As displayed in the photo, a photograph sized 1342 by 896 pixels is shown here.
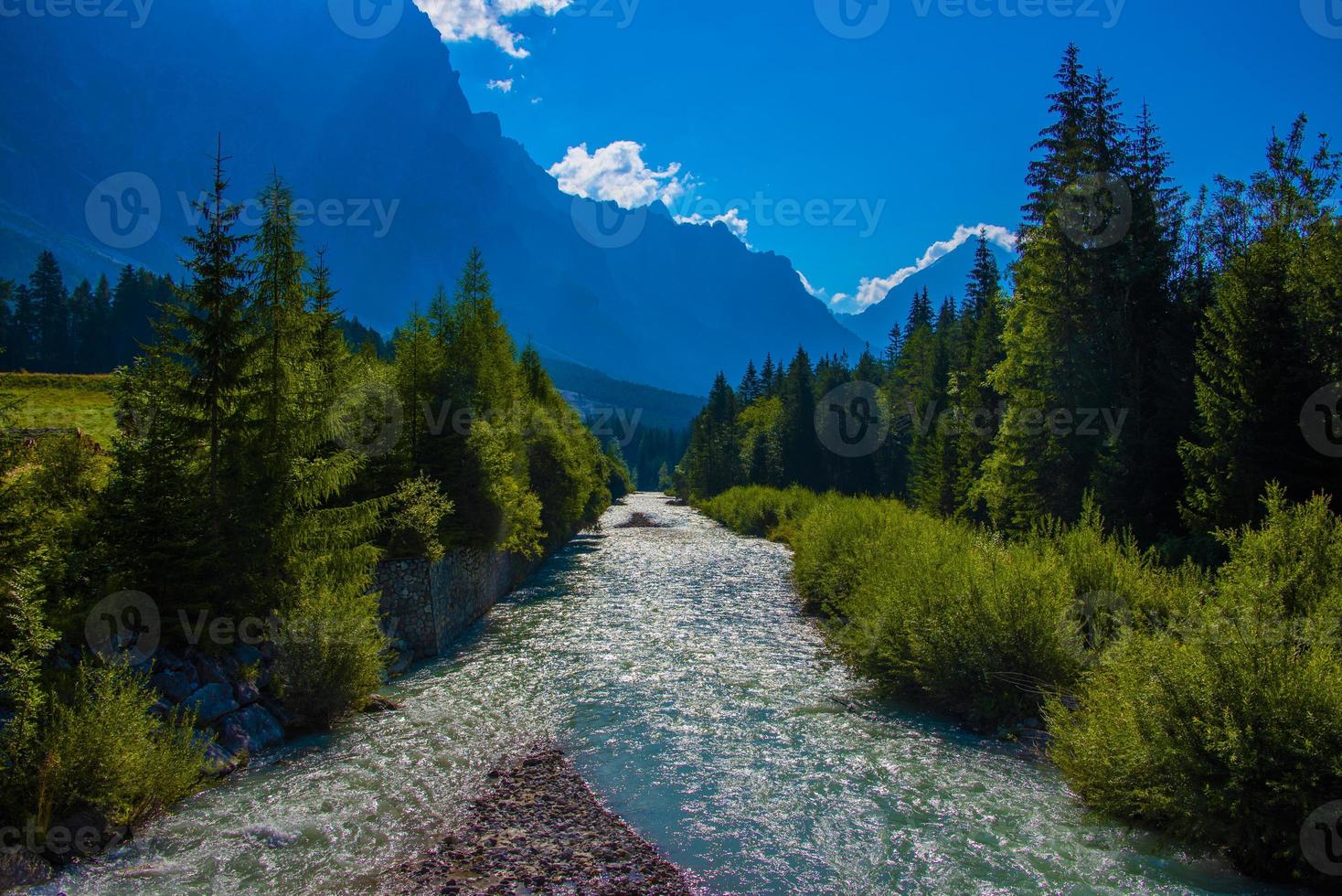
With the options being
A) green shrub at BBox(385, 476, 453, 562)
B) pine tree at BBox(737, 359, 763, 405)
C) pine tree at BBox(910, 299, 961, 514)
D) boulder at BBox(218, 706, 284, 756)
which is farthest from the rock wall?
pine tree at BBox(737, 359, 763, 405)

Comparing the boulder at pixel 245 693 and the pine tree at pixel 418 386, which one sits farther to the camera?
the pine tree at pixel 418 386

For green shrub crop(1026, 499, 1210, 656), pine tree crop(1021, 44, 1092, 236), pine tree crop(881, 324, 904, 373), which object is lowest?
green shrub crop(1026, 499, 1210, 656)

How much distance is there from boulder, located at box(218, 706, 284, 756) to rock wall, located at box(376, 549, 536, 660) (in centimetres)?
422

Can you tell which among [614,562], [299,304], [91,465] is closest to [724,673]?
[299,304]

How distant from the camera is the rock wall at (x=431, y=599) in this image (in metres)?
18.4

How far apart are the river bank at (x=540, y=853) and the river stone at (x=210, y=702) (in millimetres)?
4553

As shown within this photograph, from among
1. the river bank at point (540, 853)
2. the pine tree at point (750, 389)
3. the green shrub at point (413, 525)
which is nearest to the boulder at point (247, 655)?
the river bank at point (540, 853)

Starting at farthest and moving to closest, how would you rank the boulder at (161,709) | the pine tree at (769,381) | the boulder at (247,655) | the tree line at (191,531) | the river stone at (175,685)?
1. the pine tree at (769,381)
2. the boulder at (247,655)
3. the river stone at (175,685)
4. the boulder at (161,709)
5. the tree line at (191,531)

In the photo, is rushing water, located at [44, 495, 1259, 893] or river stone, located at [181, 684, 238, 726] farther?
river stone, located at [181, 684, 238, 726]

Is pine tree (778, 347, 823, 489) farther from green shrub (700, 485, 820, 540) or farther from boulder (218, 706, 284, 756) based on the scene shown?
boulder (218, 706, 284, 756)

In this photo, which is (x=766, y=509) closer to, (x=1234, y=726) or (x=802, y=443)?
(x=802, y=443)

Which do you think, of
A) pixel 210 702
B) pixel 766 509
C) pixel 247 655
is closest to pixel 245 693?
pixel 247 655

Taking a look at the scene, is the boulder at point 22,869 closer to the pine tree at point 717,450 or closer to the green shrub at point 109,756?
the green shrub at point 109,756

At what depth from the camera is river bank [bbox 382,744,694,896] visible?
25.4 feet
